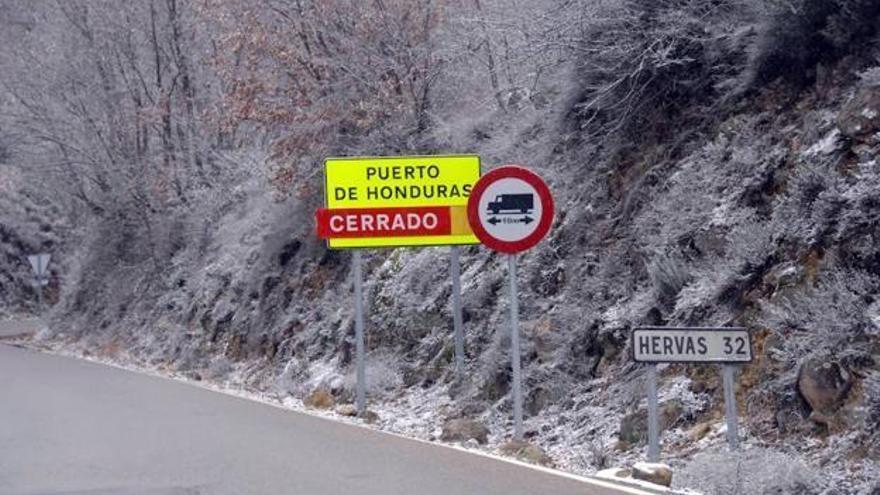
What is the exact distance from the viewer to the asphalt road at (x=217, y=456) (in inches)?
400

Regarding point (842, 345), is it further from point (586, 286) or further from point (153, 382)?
point (153, 382)

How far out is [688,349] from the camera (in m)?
9.91

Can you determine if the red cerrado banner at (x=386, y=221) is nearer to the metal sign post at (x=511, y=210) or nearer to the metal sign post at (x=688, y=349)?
the metal sign post at (x=511, y=210)

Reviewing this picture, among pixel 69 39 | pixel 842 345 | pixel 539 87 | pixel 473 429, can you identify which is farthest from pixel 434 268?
pixel 69 39

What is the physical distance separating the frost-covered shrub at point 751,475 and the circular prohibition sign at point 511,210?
11.5 feet

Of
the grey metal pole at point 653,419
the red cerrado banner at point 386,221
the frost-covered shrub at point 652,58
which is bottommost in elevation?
the grey metal pole at point 653,419

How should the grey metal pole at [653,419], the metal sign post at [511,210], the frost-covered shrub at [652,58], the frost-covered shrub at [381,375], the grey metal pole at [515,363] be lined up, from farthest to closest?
1. the frost-covered shrub at [381,375]
2. the frost-covered shrub at [652,58]
3. the metal sign post at [511,210]
4. the grey metal pole at [515,363]
5. the grey metal pole at [653,419]

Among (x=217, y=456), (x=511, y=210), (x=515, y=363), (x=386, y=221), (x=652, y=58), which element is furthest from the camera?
(x=386, y=221)

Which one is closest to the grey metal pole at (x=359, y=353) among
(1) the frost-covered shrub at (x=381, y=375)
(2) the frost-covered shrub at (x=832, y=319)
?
(1) the frost-covered shrub at (x=381, y=375)

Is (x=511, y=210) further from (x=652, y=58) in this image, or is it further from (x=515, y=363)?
(x=652, y=58)

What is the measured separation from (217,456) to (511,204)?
12.0 feet

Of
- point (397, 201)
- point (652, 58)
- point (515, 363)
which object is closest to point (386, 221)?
point (397, 201)

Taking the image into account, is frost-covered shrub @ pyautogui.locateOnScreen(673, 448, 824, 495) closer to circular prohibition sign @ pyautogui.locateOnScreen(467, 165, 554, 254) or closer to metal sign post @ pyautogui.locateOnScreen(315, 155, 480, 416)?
circular prohibition sign @ pyautogui.locateOnScreen(467, 165, 554, 254)

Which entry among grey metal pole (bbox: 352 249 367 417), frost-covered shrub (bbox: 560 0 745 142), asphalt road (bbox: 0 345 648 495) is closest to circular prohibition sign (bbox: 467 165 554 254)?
asphalt road (bbox: 0 345 648 495)
